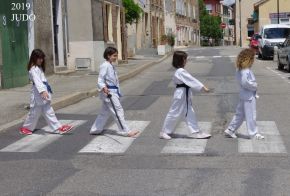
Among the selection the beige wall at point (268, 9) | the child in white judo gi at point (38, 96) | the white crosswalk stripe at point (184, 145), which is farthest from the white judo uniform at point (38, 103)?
the beige wall at point (268, 9)

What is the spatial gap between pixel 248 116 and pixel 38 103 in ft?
11.3

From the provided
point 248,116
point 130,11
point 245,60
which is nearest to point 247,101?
point 248,116

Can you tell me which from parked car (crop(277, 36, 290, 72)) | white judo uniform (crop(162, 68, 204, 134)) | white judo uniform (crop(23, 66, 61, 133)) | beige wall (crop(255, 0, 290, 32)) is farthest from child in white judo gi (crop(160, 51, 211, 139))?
beige wall (crop(255, 0, 290, 32))

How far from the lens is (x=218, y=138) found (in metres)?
9.95

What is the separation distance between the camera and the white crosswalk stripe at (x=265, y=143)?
8.84m

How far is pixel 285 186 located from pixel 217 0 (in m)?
123

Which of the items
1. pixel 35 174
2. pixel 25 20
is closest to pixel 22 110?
pixel 35 174

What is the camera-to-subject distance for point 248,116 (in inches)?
383

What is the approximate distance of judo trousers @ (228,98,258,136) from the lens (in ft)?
31.9

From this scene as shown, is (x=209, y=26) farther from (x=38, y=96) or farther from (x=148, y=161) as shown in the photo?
(x=148, y=161)

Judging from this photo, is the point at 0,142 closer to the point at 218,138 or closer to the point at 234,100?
the point at 218,138

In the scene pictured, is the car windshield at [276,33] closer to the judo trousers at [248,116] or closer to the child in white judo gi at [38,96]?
the judo trousers at [248,116]

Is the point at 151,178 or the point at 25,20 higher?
the point at 25,20

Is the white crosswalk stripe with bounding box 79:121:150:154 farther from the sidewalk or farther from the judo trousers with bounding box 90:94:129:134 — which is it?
the sidewalk
